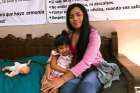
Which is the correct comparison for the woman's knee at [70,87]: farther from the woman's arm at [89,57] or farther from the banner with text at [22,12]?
the banner with text at [22,12]

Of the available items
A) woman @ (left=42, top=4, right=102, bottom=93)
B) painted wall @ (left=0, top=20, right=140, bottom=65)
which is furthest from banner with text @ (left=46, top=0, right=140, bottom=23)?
woman @ (left=42, top=4, right=102, bottom=93)

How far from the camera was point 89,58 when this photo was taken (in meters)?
1.93

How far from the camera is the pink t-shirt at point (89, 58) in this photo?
1914 mm

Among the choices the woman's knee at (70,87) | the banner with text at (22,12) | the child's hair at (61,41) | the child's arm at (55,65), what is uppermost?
the banner with text at (22,12)

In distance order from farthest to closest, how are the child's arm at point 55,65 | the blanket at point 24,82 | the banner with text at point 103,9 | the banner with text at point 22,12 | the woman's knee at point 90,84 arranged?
the banner with text at point 22,12 → the banner with text at point 103,9 → the child's arm at point 55,65 → the blanket at point 24,82 → the woman's knee at point 90,84

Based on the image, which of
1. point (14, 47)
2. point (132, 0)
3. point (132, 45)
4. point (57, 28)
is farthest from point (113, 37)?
point (14, 47)

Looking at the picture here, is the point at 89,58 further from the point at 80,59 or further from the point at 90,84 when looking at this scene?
the point at 90,84

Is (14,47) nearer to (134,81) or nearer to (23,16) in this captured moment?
(23,16)

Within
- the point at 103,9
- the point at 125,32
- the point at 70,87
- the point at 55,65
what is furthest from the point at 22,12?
the point at 70,87

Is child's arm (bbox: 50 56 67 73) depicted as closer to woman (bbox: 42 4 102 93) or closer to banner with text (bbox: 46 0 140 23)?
woman (bbox: 42 4 102 93)

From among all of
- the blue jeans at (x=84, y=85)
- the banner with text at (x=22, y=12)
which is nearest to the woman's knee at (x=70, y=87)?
the blue jeans at (x=84, y=85)

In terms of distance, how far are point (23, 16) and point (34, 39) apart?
26 centimetres

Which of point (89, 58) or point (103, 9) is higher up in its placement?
point (103, 9)

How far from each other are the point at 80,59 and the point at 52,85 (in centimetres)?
31
